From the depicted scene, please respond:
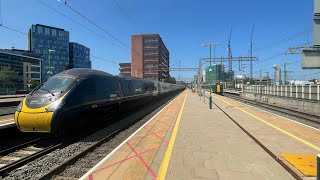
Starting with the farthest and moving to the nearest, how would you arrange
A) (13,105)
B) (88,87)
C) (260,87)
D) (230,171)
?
(260,87) → (13,105) → (88,87) → (230,171)

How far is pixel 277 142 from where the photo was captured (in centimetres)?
908

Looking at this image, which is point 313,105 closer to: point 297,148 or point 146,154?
point 297,148

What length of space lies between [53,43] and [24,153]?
79064 mm

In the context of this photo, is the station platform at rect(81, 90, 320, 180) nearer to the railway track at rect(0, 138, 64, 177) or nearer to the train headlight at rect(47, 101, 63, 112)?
the railway track at rect(0, 138, 64, 177)

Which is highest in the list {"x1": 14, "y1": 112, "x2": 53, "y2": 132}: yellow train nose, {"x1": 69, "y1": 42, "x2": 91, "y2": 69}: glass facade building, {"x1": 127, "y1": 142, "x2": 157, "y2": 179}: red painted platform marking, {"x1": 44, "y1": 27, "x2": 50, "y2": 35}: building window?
{"x1": 44, "y1": 27, "x2": 50, "y2": 35}: building window

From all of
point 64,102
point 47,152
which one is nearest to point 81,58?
point 64,102

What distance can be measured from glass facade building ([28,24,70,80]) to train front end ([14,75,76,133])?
6501cm

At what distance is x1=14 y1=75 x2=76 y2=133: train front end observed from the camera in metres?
9.20

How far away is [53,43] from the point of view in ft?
270

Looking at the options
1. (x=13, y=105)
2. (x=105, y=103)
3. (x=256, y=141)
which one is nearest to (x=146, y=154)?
(x=256, y=141)

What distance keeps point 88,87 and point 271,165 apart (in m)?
7.59

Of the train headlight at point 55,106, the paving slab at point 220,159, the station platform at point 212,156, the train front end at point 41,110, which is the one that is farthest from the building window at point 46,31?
the paving slab at point 220,159

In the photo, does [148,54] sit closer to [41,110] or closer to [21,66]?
[21,66]

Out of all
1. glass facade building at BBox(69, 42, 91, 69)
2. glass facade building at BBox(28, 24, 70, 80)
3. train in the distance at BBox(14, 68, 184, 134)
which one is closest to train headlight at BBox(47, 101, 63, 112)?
train in the distance at BBox(14, 68, 184, 134)
